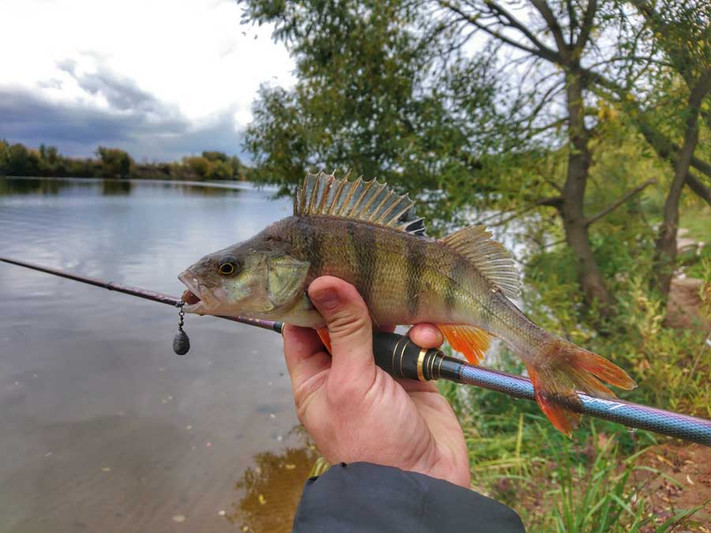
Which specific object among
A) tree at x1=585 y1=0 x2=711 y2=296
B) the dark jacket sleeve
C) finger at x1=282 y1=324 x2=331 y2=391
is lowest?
the dark jacket sleeve

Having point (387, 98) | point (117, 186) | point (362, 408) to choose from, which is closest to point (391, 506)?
point (362, 408)

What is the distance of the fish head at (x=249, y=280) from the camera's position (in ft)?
5.35

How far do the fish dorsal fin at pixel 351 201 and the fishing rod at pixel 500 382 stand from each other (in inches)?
18.3

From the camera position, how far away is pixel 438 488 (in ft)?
4.89

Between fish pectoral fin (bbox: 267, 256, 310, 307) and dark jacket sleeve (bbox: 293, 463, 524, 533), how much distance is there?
1.99 feet

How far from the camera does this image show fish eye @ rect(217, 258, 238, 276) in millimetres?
1655

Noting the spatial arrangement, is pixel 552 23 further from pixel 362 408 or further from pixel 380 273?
pixel 362 408

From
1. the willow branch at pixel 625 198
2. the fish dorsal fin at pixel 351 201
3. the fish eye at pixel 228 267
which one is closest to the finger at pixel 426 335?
the fish dorsal fin at pixel 351 201

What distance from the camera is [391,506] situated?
4.63 feet

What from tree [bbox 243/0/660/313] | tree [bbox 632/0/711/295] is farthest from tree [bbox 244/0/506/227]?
tree [bbox 632/0/711/295]

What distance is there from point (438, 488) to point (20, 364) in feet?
29.5

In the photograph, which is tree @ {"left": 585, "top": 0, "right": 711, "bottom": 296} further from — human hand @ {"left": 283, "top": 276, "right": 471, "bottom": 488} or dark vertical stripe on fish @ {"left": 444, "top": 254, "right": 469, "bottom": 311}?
human hand @ {"left": 283, "top": 276, "right": 471, "bottom": 488}

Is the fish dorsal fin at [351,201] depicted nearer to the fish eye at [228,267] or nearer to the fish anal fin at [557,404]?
the fish eye at [228,267]

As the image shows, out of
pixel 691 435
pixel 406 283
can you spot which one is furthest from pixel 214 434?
pixel 691 435
